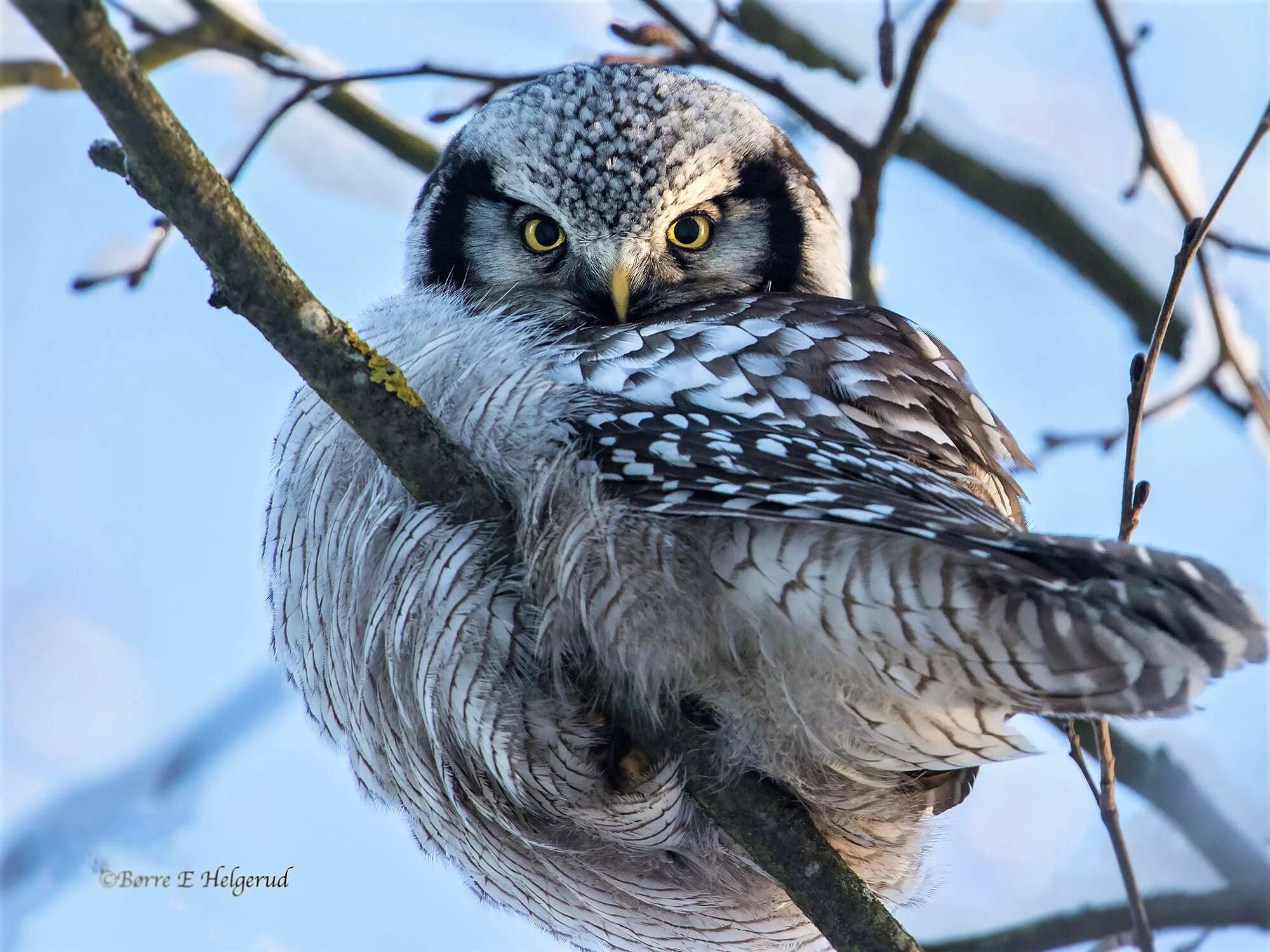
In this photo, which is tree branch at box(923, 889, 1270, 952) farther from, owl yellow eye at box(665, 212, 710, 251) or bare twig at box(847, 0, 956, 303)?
owl yellow eye at box(665, 212, 710, 251)

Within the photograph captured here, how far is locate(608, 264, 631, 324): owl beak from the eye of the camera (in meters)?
2.37

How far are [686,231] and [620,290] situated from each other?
0.31 meters

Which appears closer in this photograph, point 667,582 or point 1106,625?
point 1106,625

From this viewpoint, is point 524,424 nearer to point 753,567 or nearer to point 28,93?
point 753,567

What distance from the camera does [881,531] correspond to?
1396mm

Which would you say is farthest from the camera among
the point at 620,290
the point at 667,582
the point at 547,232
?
the point at 547,232

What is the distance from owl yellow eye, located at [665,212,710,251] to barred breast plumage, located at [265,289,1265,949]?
10.4 inches

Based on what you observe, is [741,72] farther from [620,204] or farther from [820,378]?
[820,378]

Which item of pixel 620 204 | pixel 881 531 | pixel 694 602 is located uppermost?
pixel 881 531

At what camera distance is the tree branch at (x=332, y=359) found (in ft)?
4.18

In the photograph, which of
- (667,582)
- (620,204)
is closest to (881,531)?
(667,582)

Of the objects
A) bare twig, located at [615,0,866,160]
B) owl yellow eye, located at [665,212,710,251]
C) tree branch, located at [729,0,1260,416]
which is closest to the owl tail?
owl yellow eye, located at [665,212,710,251]

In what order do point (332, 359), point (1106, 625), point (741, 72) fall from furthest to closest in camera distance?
point (741, 72) < point (332, 359) < point (1106, 625)

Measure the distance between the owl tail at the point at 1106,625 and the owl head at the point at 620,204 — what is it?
45.1 inches
